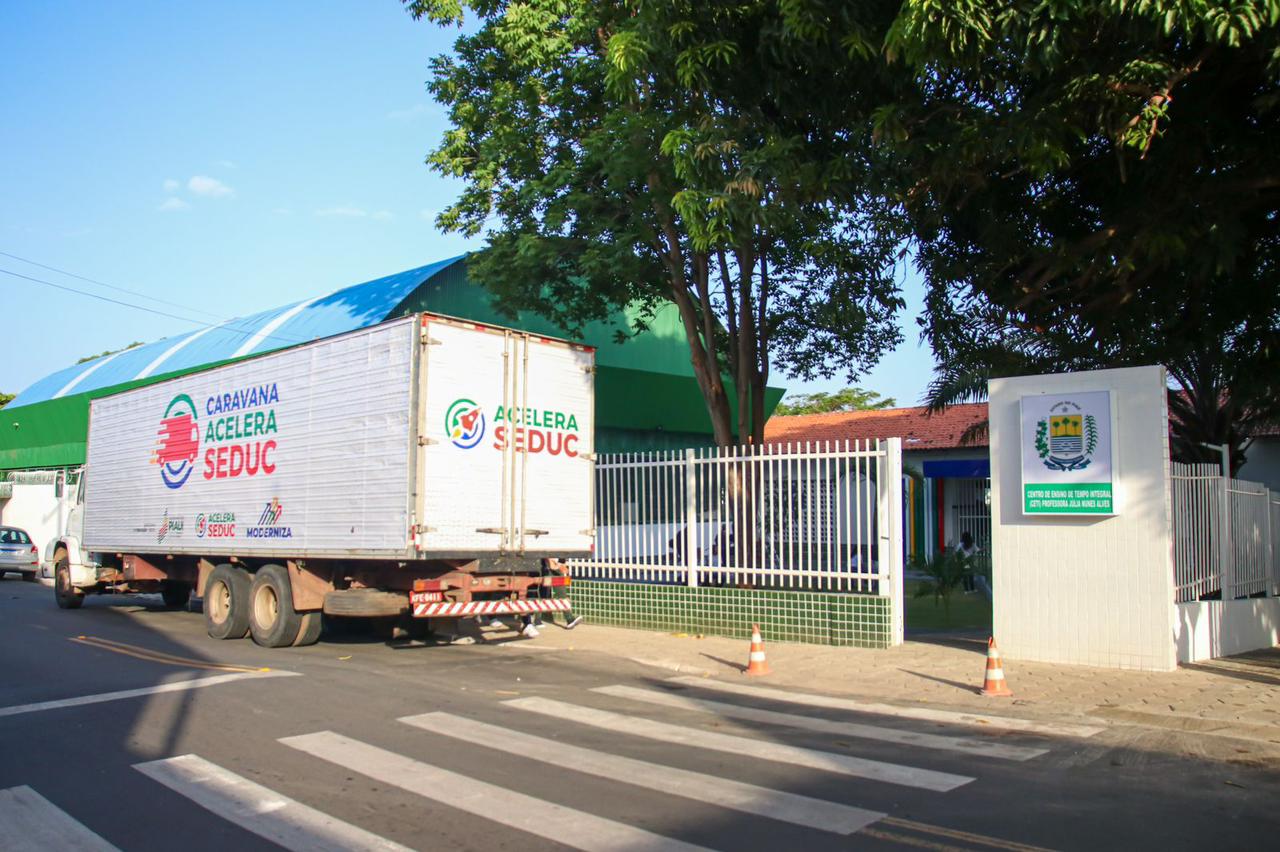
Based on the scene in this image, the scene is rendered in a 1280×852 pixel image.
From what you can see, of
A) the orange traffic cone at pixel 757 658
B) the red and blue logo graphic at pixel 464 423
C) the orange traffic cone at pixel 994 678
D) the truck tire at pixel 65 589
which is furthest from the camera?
the truck tire at pixel 65 589

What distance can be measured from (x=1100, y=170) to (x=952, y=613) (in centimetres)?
837

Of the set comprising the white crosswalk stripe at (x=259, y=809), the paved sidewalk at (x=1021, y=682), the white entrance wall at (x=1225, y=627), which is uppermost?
the white entrance wall at (x=1225, y=627)

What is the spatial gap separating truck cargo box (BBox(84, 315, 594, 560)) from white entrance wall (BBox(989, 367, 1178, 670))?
4.99m

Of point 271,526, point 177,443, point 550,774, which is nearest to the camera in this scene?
point 550,774

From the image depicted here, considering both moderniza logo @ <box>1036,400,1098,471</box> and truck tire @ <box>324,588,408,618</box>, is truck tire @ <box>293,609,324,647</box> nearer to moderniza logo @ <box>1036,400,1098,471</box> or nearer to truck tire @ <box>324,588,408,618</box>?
truck tire @ <box>324,588,408,618</box>

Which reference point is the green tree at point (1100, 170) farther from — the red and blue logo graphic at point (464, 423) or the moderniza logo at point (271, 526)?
the moderniza logo at point (271, 526)

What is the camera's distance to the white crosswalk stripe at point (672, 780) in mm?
5414

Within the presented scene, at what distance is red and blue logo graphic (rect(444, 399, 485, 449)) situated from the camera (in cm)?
1105

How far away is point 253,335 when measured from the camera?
27.7 m

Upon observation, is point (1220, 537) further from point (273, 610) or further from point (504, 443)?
point (273, 610)

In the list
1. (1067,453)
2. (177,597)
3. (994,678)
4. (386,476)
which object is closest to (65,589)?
(177,597)

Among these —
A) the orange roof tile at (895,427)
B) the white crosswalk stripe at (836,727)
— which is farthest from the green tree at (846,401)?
the white crosswalk stripe at (836,727)

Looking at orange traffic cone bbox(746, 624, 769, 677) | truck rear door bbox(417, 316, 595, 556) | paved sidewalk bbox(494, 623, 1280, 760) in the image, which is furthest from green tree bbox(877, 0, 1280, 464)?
orange traffic cone bbox(746, 624, 769, 677)

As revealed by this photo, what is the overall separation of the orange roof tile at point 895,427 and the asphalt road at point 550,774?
21.5m
